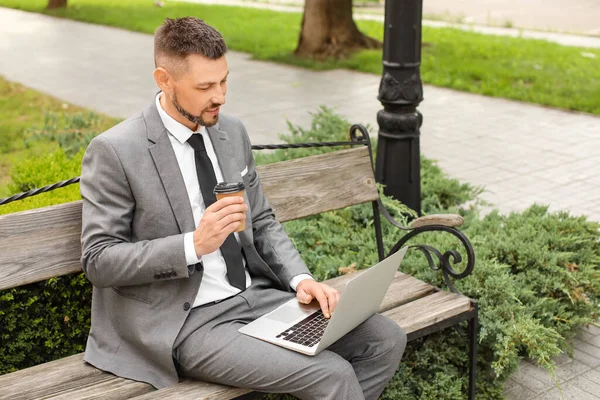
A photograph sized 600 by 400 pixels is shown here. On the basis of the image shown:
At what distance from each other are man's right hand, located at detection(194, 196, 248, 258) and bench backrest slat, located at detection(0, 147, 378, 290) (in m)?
0.73

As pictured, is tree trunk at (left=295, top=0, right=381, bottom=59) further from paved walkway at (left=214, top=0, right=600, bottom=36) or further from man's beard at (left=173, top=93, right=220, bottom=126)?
man's beard at (left=173, top=93, right=220, bottom=126)

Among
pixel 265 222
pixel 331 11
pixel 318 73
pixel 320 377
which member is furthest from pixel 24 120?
pixel 320 377

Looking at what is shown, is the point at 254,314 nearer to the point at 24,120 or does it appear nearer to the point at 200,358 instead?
the point at 200,358

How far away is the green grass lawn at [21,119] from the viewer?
6992 mm

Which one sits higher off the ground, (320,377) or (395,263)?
(395,263)

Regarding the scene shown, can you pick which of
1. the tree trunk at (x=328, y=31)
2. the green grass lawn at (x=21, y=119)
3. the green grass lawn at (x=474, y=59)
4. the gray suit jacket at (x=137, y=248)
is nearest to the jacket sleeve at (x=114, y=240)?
the gray suit jacket at (x=137, y=248)

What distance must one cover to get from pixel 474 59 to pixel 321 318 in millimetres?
10125

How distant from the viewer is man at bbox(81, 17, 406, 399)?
2604 millimetres

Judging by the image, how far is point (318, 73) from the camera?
474 inches

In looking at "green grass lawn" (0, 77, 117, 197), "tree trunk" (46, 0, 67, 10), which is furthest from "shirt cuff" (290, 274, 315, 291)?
"tree trunk" (46, 0, 67, 10)

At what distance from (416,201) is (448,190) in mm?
455

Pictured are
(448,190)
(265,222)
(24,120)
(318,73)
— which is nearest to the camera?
(265,222)

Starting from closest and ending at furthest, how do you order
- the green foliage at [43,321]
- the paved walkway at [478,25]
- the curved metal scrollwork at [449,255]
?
the green foliage at [43,321], the curved metal scrollwork at [449,255], the paved walkway at [478,25]

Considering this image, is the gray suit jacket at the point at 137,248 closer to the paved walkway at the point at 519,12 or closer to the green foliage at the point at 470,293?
the green foliage at the point at 470,293
